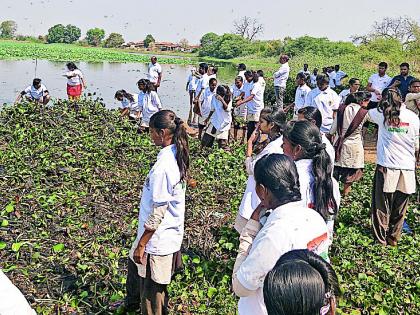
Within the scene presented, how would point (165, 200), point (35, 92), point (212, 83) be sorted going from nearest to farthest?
point (165, 200), point (212, 83), point (35, 92)

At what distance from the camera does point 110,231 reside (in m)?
5.73

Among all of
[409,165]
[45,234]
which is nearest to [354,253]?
[409,165]

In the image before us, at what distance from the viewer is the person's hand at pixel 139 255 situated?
11.9 ft

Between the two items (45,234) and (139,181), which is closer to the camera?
(45,234)

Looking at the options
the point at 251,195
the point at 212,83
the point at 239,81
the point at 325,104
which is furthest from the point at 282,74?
the point at 251,195

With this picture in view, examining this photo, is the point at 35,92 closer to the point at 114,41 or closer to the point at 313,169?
the point at 313,169

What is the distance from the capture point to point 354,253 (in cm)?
556

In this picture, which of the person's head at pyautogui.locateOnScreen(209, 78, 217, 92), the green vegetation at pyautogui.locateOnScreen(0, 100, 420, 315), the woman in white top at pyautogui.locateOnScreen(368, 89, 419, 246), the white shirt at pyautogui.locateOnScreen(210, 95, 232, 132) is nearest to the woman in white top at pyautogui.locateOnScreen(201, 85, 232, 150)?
the white shirt at pyautogui.locateOnScreen(210, 95, 232, 132)

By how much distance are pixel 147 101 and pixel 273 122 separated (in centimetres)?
617

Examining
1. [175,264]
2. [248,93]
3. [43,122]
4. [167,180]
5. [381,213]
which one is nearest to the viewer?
[167,180]

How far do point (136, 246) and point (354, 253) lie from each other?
2.92m

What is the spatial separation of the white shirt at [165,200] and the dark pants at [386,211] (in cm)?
309

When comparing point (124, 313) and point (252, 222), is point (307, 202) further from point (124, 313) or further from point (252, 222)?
point (124, 313)

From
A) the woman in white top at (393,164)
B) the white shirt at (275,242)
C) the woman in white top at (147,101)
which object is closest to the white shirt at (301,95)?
the woman in white top at (147,101)
